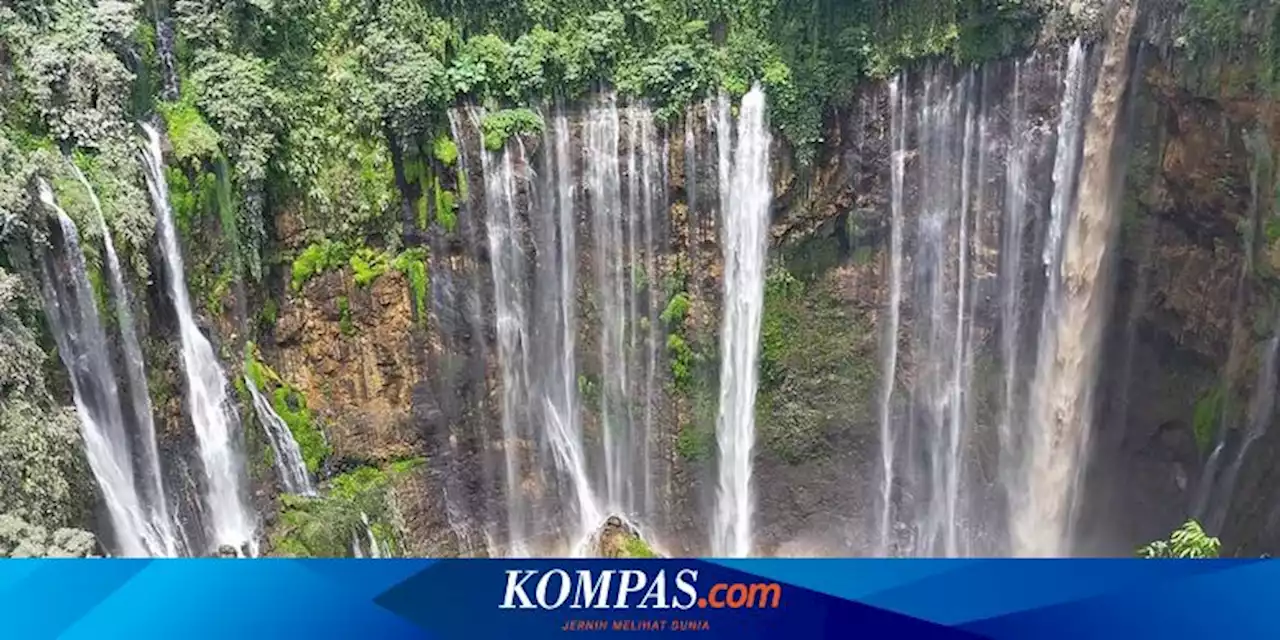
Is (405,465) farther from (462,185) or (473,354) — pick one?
(462,185)

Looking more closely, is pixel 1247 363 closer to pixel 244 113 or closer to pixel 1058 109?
pixel 1058 109

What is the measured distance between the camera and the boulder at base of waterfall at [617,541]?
1942 cm

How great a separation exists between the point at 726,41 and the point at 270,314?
32.7 ft

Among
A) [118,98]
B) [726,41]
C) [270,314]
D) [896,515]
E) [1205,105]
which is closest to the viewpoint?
[118,98]

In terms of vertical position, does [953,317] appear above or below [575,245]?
below

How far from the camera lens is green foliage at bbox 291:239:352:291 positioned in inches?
763

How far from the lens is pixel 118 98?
16312mm

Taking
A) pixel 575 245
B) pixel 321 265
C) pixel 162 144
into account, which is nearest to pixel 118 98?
pixel 162 144

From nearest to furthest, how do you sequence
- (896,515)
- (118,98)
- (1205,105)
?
(118,98)
(1205,105)
(896,515)

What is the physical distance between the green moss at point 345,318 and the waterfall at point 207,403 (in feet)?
8.40

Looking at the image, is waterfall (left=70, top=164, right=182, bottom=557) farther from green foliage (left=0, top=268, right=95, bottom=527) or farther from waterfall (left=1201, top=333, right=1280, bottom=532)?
waterfall (left=1201, top=333, right=1280, bottom=532)

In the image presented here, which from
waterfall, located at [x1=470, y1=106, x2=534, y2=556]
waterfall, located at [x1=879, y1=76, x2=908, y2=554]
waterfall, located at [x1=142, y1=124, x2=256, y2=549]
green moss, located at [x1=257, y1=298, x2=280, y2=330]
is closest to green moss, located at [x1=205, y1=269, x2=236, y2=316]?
waterfall, located at [x1=142, y1=124, x2=256, y2=549]

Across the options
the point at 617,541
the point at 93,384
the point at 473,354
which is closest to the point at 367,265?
the point at 473,354

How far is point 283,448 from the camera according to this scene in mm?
19422
